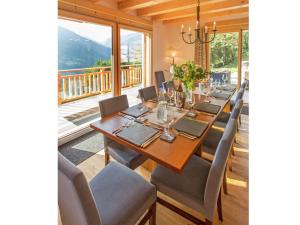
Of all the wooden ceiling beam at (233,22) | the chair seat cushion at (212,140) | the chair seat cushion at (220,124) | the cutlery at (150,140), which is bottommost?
the chair seat cushion at (212,140)

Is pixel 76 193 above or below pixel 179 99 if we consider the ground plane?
below

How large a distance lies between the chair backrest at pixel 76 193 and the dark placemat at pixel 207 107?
1.59 m

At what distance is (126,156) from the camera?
173 centimetres

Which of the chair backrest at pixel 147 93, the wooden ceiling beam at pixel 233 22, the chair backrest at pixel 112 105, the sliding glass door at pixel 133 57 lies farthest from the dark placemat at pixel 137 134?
the wooden ceiling beam at pixel 233 22

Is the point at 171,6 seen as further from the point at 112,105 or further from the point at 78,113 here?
the point at 78,113

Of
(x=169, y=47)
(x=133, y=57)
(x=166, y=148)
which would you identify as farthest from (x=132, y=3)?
(x=166, y=148)

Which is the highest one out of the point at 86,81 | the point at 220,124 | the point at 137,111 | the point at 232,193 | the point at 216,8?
the point at 216,8

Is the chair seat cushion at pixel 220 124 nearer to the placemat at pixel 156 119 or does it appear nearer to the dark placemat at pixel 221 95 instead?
the dark placemat at pixel 221 95

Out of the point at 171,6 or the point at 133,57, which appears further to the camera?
the point at 133,57

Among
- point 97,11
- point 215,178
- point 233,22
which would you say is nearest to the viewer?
point 215,178

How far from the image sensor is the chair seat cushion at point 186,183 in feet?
4.22

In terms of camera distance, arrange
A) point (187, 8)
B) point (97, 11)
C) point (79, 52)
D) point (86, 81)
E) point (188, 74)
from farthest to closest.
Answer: point (86, 81) < point (79, 52) < point (187, 8) < point (97, 11) < point (188, 74)

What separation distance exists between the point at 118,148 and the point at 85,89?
406cm

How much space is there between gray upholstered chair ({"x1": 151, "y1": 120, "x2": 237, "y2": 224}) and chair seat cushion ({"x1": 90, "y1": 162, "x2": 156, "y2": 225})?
15 centimetres
